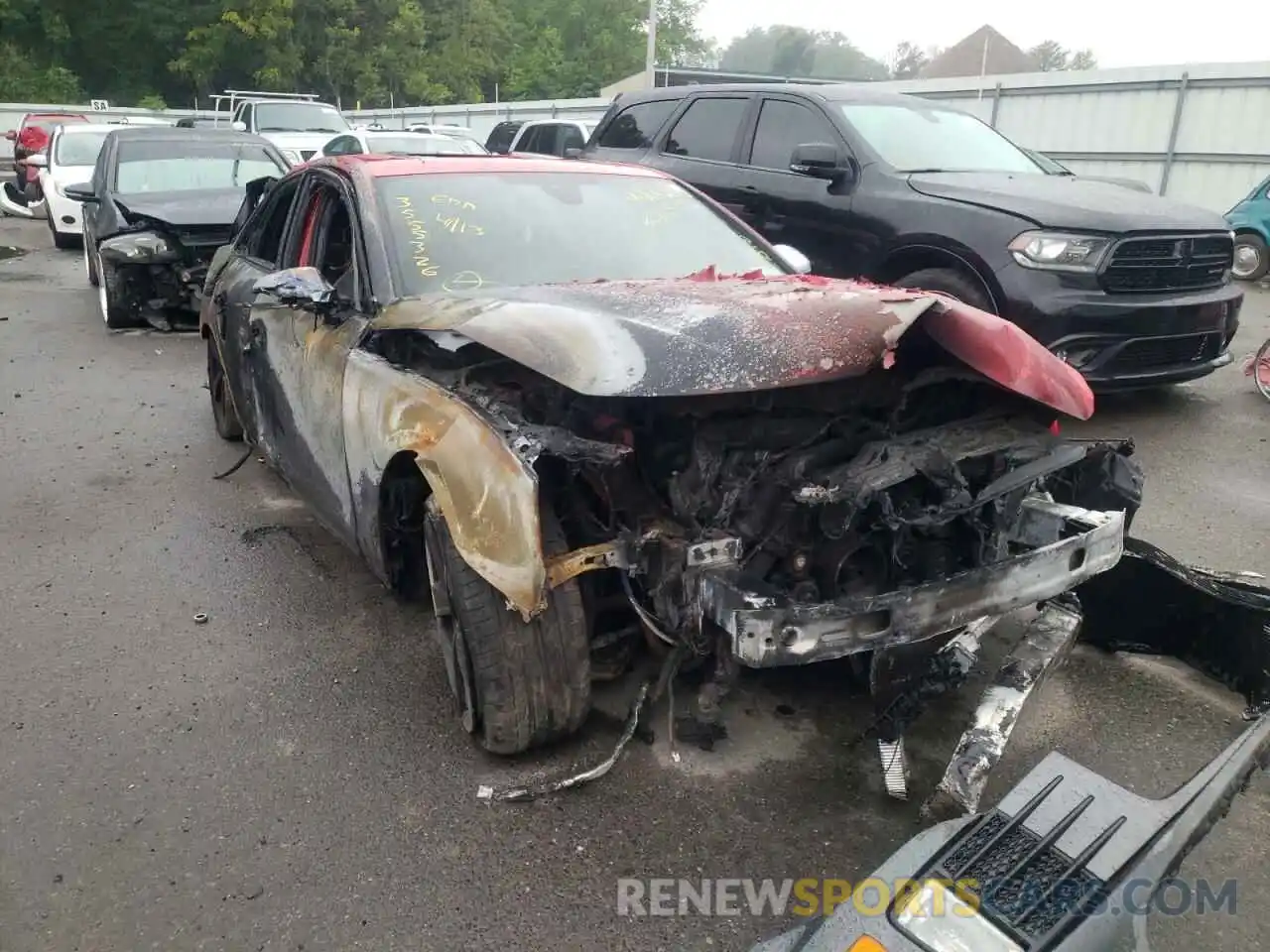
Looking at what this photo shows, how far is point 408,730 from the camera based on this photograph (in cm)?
310

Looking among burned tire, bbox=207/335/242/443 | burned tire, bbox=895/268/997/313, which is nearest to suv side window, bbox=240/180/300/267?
burned tire, bbox=207/335/242/443

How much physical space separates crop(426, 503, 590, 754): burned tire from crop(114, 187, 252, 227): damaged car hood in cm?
693

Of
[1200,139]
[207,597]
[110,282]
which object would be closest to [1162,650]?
[207,597]

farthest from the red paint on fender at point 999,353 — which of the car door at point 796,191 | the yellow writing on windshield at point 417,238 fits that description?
the car door at point 796,191

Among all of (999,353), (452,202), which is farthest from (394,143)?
(999,353)

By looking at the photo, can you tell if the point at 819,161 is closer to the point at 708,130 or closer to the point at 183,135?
the point at 708,130

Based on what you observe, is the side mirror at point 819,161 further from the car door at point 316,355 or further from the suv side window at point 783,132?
the car door at point 316,355

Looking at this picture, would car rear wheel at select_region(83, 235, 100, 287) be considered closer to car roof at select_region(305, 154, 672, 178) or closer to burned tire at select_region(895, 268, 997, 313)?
car roof at select_region(305, 154, 672, 178)

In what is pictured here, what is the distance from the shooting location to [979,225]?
5.67 meters

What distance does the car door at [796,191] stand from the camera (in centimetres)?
637

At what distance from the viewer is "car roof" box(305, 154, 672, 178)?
3880mm

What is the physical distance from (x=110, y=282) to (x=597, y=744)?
7.80 m

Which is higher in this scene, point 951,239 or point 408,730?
point 951,239

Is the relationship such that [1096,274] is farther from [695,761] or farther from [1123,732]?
[695,761]
